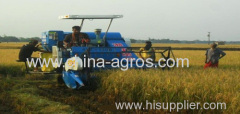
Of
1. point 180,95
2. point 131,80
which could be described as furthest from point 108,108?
point 180,95

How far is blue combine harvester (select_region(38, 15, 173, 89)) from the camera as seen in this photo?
935 cm

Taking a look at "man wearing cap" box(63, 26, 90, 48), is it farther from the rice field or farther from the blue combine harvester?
the rice field

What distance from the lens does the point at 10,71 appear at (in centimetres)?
1584

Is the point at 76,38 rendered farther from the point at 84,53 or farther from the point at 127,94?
the point at 127,94

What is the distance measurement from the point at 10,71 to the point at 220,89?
1174 cm

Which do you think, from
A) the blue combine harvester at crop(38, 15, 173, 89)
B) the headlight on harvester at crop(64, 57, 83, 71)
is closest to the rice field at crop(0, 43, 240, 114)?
the blue combine harvester at crop(38, 15, 173, 89)

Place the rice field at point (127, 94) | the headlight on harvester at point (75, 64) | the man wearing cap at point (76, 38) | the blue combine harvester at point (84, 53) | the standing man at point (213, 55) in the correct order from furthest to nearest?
the standing man at point (213, 55)
the man wearing cap at point (76, 38)
the blue combine harvester at point (84, 53)
the headlight on harvester at point (75, 64)
the rice field at point (127, 94)

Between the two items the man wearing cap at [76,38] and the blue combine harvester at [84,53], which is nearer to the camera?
the blue combine harvester at [84,53]

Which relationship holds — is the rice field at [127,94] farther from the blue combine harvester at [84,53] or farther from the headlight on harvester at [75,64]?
the headlight on harvester at [75,64]

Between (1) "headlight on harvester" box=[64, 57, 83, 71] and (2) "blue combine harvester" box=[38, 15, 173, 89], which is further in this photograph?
(2) "blue combine harvester" box=[38, 15, 173, 89]

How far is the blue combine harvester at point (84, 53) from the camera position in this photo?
9352 millimetres

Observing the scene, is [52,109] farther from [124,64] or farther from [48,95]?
[124,64]

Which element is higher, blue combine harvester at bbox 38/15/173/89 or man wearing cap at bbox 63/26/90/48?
man wearing cap at bbox 63/26/90/48

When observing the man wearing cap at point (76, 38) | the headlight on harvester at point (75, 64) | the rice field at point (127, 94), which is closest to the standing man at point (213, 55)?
the rice field at point (127, 94)
